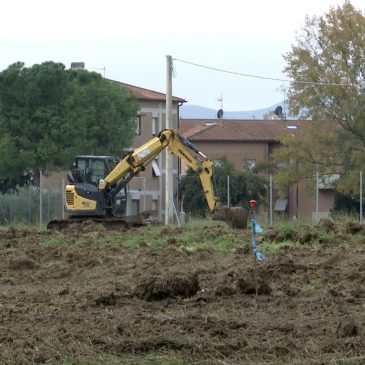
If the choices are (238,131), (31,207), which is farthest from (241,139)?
(31,207)

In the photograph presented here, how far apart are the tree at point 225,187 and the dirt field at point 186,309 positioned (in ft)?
150

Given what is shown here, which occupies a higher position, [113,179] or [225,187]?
[113,179]

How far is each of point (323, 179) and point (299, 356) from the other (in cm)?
4762

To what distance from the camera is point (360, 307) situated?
12508 mm

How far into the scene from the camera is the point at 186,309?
12758 millimetres

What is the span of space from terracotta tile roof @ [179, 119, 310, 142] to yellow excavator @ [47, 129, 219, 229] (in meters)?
43.8

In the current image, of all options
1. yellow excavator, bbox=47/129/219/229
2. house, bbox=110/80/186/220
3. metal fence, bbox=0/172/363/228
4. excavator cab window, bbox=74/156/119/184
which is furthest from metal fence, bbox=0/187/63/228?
house, bbox=110/80/186/220

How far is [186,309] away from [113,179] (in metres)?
25.3

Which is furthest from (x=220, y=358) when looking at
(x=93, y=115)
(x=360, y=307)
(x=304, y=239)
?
(x=93, y=115)

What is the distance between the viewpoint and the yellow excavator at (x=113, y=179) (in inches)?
1433

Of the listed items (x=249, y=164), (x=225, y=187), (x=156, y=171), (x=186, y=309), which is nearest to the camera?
(x=186, y=309)

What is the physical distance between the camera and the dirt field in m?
9.96

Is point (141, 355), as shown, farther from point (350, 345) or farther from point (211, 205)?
point (211, 205)

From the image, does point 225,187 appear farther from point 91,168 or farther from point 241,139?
point 91,168
